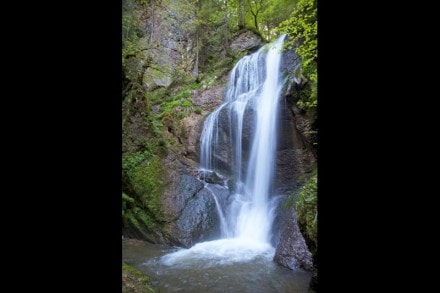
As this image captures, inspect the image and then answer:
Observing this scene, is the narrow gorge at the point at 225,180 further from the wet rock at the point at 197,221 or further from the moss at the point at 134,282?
the moss at the point at 134,282

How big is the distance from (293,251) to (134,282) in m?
3.82

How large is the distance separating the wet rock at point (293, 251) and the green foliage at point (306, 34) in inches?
156

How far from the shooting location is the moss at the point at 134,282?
535 cm

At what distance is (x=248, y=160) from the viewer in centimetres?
1238

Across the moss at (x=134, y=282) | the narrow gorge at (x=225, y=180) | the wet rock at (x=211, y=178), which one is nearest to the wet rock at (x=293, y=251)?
the narrow gorge at (x=225, y=180)

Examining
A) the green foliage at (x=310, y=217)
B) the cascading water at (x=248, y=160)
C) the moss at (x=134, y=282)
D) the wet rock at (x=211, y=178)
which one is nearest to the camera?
the moss at (x=134, y=282)

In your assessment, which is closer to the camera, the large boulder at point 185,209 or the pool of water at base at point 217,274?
the pool of water at base at point 217,274
